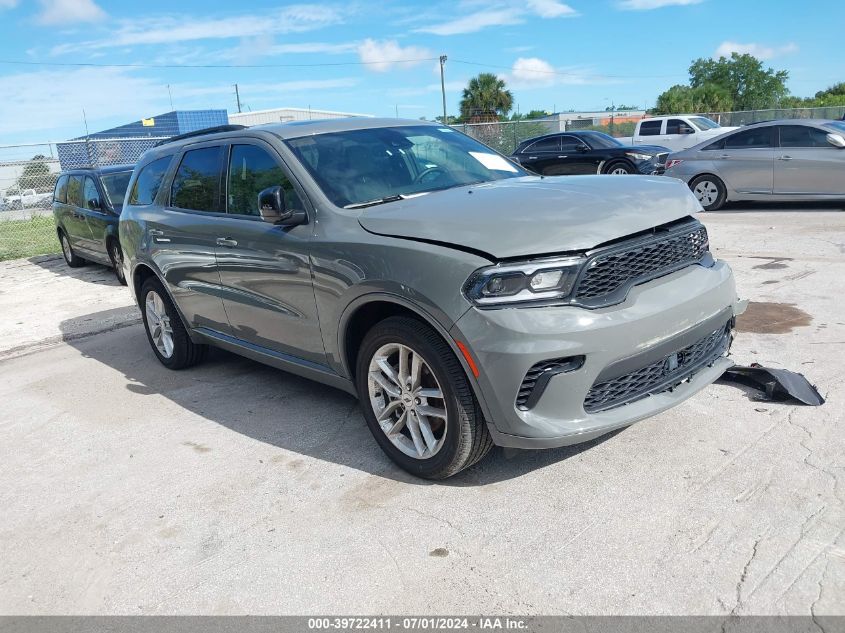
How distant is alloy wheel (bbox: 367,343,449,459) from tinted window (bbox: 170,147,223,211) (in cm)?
199

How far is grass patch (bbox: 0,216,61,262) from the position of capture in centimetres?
1477

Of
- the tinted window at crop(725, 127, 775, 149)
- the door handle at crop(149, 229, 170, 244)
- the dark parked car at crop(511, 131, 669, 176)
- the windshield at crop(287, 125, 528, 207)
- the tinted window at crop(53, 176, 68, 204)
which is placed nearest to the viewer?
the windshield at crop(287, 125, 528, 207)

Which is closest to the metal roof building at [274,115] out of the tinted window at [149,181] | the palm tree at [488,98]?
the palm tree at [488,98]

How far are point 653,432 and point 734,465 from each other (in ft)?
1.69

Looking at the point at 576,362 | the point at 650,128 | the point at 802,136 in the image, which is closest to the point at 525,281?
the point at 576,362

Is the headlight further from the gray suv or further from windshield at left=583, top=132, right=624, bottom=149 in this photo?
windshield at left=583, top=132, right=624, bottom=149

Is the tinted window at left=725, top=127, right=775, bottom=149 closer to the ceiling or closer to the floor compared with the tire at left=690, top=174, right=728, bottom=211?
closer to the ceiling

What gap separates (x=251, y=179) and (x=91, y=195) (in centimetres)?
773

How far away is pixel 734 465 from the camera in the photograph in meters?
3.59

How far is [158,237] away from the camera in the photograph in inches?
227

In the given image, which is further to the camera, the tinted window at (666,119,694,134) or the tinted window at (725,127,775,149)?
the tinted window at (666,119,694,134)

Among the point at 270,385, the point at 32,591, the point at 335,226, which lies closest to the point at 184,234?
the point at 270,385

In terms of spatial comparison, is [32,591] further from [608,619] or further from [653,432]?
[653,432]

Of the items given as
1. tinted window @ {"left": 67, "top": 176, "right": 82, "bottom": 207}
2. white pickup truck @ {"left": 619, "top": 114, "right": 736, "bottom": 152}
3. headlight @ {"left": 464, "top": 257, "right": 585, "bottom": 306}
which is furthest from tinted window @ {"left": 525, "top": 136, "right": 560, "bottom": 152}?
headlight @ {"left": 464, "top": 257, "right": 585, "bottom": 306}
